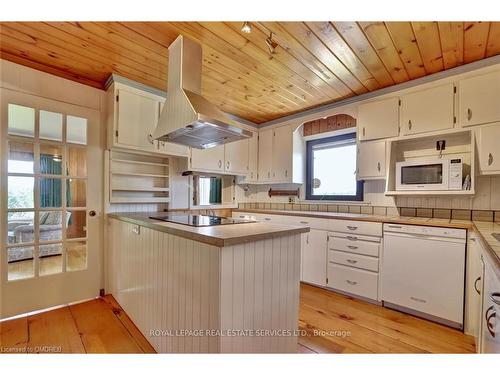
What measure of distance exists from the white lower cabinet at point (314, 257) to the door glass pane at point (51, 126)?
2795mm

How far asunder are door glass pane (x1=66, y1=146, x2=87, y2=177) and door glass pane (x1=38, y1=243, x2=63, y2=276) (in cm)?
70

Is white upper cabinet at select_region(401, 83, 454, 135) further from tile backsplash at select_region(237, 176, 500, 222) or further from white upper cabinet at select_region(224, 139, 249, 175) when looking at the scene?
white upper cabinet at select_region(224, 139, 249, 175)

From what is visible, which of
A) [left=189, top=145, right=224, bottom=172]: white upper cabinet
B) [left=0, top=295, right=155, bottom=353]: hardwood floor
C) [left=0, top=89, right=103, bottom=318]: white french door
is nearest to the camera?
[left=0, top=295, right=155, bottom=353]: hardwood floor

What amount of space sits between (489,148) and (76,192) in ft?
12.2

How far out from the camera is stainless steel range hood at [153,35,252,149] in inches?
65.7

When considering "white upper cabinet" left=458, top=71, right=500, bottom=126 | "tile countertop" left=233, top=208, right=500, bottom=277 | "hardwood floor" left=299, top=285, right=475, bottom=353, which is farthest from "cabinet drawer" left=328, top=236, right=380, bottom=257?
"white upper cabinet" left=458, top=71, right=500, bottom=126

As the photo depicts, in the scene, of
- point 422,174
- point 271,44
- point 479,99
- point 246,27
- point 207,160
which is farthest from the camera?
point 207,160

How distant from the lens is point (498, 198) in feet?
6.94

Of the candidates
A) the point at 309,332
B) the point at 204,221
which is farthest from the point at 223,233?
the point at 309,332

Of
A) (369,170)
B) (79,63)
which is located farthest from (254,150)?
(79,63)

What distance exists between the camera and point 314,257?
2807 millimetres

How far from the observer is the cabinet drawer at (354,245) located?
2.38 metres

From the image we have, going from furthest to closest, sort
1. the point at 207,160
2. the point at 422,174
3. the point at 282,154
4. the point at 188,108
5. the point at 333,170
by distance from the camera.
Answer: the point at 282,154 < the point at 333,170 < the point at 207,160 < the point at 422,174 < the point at 188,108

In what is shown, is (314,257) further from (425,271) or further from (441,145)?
(441,145)
